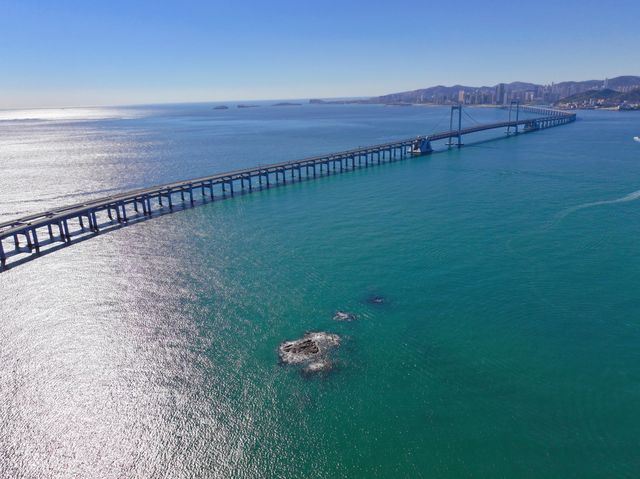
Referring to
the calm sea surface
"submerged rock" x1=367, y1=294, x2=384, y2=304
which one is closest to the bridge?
the calm sea surface

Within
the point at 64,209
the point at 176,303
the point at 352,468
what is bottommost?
the point at 352,468

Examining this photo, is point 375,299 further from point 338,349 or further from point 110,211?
point 110,211

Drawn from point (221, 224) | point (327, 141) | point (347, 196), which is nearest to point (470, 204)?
point (347, 196)

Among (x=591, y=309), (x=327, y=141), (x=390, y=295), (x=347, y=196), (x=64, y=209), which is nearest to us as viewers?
(x=591, y=309)

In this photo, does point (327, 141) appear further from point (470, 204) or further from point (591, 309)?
point (591, 309)

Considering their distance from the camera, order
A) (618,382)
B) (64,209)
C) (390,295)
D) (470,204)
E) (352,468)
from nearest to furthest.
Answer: (352,468) < (618,382) < (390,295) < (64,209) < (470,204)
